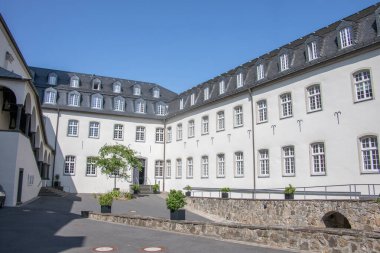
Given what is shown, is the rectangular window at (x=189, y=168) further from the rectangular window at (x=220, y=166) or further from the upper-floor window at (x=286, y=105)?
A: the upper-floor window at (x=286, y=105)

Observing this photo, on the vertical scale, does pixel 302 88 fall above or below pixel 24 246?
above

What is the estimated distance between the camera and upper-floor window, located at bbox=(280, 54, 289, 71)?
22.1m

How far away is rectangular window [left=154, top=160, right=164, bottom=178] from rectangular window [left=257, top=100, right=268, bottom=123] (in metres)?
14.6

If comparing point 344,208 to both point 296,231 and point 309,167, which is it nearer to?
point 309,167

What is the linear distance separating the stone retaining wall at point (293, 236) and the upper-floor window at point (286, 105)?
12.1m

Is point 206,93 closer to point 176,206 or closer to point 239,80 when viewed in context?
point 239,80

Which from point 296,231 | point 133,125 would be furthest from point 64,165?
point 296,231

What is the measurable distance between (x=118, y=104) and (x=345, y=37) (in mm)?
22607

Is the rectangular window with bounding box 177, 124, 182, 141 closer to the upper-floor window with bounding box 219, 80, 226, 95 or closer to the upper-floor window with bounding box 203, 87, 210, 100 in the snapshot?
the upper-floor window with bounding box 203, 87, 210, 100

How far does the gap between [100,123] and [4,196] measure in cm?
1734

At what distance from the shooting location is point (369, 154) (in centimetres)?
1656

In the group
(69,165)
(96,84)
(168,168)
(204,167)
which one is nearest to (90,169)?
(69,165)

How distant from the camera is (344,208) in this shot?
46.9 feet

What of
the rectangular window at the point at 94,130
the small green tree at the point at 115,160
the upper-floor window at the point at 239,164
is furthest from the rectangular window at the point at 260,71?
the rectangular window at the point at 94,130
